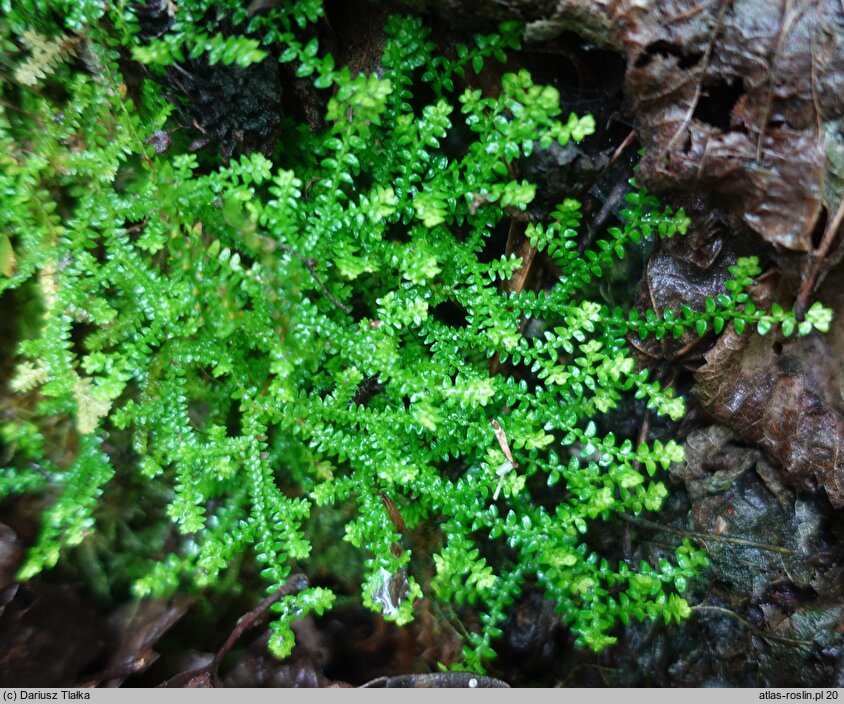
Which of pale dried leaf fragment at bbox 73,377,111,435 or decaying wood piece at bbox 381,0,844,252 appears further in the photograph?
pale dried leaf fragment at bbox 73,377,111,435

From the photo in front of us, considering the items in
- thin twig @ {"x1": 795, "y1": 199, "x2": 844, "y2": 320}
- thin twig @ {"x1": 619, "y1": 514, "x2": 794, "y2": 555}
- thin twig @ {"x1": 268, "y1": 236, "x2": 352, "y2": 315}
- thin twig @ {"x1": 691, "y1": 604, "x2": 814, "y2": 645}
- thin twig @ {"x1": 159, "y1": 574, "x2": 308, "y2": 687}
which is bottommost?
thin twig @ {"x1": 159, "y1": 574, "x2": 308, "y2": 687}

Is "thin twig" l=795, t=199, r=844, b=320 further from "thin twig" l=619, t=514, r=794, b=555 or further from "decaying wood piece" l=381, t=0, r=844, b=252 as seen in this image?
"thin twig" l=619, t=514, r=794, b=555

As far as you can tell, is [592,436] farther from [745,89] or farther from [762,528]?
[745,89]

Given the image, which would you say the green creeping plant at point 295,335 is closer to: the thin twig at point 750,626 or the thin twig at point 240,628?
the thin twig at point 240,628

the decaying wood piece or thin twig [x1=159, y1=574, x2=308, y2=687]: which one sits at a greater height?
the decaying wood piece

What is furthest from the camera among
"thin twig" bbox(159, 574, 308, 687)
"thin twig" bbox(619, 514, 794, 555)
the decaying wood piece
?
"thin twig" bbox(619, 514, 794, 555)

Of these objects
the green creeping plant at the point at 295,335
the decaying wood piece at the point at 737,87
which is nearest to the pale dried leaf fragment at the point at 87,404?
the green creeping plant at the point at 295,335

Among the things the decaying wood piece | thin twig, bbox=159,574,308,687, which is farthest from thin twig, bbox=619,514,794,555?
thin twig, bbox=159,574,308,687

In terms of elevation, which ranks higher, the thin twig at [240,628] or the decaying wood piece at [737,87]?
the decaying wood piece at [737,87]
